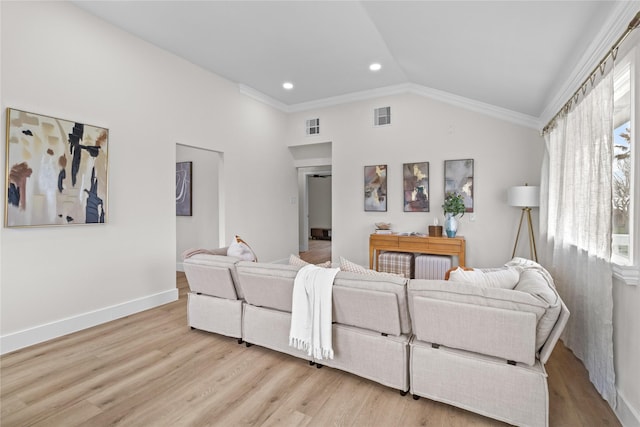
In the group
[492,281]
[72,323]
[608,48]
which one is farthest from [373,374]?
[72,323]

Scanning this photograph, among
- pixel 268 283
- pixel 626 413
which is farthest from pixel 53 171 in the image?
pixel 626 413

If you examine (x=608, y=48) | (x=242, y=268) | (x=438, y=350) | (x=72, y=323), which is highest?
(x=608, y=48)

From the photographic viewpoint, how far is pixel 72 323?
335 cm

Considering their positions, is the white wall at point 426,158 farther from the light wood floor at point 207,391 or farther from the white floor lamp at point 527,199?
the light wood floor at point 207,391

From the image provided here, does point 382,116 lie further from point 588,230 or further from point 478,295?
point 478,295

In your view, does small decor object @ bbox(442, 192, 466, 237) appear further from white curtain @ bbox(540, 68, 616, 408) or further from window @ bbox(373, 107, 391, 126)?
window @ bbox(373, 107, 391, 126)

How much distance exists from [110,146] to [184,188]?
2.63 m

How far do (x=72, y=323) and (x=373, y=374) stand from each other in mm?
3171

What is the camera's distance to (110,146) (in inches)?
145

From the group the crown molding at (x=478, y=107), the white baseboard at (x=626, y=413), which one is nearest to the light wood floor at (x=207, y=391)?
the white baseboard at (x=626, y=413)

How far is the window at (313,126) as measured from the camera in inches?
253

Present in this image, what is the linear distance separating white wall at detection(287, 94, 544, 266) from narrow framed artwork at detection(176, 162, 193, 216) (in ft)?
7.24

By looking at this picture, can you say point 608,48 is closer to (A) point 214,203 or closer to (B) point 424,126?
(B) point 424,126

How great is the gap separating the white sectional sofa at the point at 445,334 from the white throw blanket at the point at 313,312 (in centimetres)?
9
